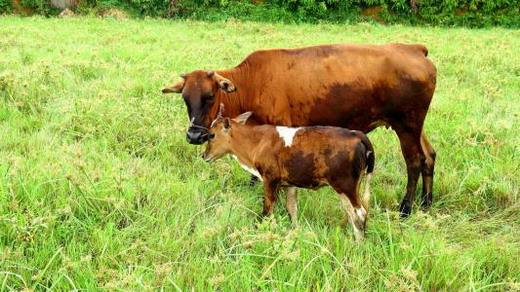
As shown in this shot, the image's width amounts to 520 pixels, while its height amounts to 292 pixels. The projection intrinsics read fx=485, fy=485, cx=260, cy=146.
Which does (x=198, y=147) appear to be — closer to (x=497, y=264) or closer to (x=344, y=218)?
(x=344, y=218)

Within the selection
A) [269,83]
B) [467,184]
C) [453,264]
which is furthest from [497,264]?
[269,83]

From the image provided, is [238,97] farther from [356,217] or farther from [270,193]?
[356,217]

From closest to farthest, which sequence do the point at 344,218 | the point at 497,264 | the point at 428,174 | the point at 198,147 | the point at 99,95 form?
1. the point at 497,264
2. the point at 344,218
3. the point at 428,174
4. the point at 198,147
5. the point at 99,95

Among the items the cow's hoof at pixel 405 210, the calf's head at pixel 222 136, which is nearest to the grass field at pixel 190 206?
the cow's hoof at pixel 405 210

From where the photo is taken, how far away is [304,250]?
314 cm

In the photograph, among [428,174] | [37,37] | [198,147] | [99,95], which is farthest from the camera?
[37,37]

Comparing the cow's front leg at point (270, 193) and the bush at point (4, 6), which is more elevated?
the cow's front leg at point (270, 193)

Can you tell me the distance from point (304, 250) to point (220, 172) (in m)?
1.73

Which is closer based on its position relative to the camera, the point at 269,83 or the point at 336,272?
the point at 336,272

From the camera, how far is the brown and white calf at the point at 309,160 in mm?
3615

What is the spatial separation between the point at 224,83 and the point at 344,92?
113cm

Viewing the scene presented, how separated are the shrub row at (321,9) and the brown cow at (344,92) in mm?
18078

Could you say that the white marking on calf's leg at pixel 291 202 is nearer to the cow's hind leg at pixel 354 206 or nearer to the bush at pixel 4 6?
the cow's hind leg at pixel 354 206

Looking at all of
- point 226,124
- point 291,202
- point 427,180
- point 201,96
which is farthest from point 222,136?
point 427,180
